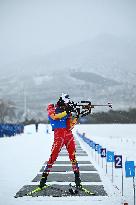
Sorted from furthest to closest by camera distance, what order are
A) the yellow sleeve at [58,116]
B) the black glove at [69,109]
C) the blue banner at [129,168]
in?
the black glove at [69,109] → the yellow sleeve at [58,116] → the blue banner at [129,168]

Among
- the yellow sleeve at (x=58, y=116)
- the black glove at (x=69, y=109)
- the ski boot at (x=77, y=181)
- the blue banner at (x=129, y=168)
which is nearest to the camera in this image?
the blue banner at (x=129, y=168)

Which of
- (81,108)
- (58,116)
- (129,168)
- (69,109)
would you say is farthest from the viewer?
(81,108)

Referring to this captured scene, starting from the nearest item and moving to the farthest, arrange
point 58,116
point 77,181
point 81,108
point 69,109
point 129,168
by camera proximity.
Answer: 1. point 129,168
2. point 58,116
3. point 69,109
4. point 77,181
5. point 81,108

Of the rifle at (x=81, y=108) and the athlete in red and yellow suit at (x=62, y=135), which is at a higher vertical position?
the rifle at (x=81, y=108)

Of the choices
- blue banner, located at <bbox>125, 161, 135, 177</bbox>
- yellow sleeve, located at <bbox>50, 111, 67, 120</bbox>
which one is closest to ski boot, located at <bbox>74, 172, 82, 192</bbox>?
yellow sleeve, located at <bbox>50, 111, 67, 120</bbox>

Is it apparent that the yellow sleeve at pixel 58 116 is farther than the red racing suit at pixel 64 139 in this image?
No

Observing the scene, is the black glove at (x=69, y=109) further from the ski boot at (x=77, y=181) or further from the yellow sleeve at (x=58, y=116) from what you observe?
the ski boot at (x=77, y=181)

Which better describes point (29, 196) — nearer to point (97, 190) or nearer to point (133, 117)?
point (97, 190)

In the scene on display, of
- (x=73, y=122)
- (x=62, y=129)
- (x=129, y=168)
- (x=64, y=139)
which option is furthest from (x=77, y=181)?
(x=129, y=168)

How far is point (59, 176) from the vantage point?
12.5 m

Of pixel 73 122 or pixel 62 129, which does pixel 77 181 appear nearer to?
pixel 62 129

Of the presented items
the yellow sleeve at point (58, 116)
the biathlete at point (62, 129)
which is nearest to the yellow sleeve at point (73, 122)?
the biathlete at point (62, 129)

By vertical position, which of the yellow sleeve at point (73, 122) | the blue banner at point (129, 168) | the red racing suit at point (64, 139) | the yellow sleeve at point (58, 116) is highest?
the yellow sleeve at point (58, 116)

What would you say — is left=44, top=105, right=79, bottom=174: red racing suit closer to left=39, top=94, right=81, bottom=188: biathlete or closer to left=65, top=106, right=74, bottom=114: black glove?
left=39, top=94, right=81, bottom=188: biathlete
